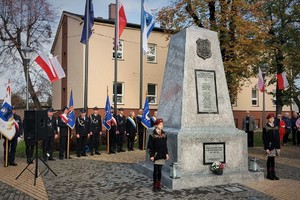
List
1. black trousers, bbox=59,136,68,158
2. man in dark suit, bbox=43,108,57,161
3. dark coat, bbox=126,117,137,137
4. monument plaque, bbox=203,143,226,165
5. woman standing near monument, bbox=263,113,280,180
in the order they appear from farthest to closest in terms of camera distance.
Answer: dark coat, bbox=126,117,137,137
black trousers, bbox=59,136,68,158
man in dark suit, bbox=43,108,57,161
woman standing near monument, bbox=263,113,280,180
monument plaque, bbox=203,143,226,165

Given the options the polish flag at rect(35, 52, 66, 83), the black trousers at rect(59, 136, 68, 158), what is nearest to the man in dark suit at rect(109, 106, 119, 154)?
the black trousers at rect(59, 136, 68, 158)

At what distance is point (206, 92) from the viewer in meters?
9.66

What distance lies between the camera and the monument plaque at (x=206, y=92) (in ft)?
31.3

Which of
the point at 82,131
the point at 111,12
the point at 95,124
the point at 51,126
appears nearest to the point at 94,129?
the point at 95,124

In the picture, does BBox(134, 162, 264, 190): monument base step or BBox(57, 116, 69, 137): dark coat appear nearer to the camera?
BBox(134, 162, 264, 190): monument base step

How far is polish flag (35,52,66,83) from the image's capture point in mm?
13555

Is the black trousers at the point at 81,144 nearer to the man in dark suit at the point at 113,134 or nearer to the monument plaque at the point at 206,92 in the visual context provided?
the man in dark suit at the point at 113,134

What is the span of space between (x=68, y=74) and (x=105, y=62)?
14.0ft

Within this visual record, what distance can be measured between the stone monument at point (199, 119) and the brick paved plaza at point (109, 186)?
0.48 metres

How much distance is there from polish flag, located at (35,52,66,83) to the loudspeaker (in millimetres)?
4251

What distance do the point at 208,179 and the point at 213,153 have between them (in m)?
0.78

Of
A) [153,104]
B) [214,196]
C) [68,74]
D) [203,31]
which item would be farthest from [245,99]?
[214,196]

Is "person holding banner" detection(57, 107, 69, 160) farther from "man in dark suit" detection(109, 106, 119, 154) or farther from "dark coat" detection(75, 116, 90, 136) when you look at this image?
"man in dark suit" detection(109, 106, 119, 154)

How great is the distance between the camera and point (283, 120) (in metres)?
19.2
